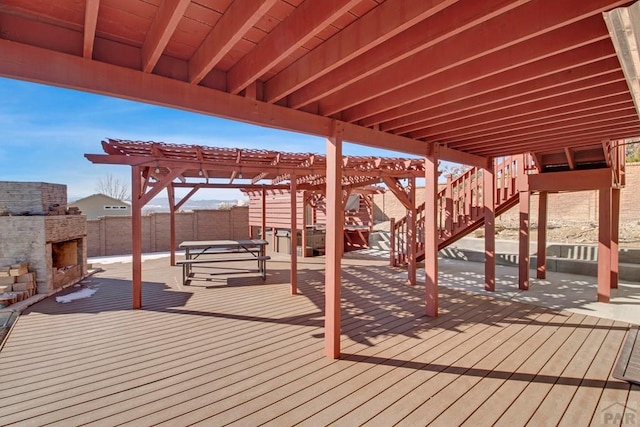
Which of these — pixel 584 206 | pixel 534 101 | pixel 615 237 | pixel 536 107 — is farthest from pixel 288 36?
pixel 584 206

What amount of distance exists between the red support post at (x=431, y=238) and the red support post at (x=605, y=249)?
2.95 metres

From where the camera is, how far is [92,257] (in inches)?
384

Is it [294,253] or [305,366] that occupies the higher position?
[294,253]

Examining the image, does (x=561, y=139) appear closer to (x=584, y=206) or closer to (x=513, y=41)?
(x=513, y=41)

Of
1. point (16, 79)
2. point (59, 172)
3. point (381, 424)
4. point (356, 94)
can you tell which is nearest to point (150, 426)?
point (381, 424)

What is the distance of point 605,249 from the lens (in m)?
4.91

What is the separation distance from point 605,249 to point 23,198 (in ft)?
32.2

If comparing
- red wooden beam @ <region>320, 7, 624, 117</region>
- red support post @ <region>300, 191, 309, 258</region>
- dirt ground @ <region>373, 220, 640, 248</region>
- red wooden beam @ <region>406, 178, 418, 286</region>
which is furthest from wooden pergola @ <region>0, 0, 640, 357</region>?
dirt ground @ <region>373, 220, 640, 248</region>

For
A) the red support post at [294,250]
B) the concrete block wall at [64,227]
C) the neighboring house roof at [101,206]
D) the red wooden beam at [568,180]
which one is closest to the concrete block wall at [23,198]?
the concrete block wall at [64,227]

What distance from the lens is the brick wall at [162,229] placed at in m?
10.0

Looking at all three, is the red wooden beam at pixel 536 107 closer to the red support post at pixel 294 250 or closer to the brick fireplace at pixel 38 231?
the red support post at pixel 294 250

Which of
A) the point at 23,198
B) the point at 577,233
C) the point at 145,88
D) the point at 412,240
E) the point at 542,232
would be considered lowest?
the point at 577,233

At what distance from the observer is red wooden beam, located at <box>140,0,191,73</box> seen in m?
1.42

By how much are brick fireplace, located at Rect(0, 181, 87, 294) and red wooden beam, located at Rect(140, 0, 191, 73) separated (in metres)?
5.13
